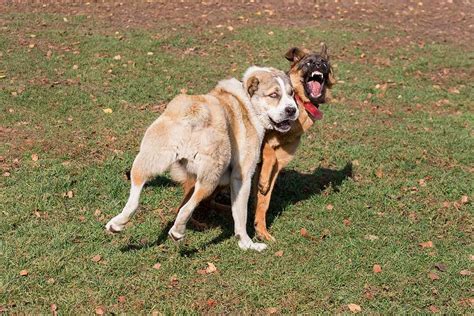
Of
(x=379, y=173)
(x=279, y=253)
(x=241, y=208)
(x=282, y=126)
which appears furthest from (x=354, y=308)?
(x=379, y=173)

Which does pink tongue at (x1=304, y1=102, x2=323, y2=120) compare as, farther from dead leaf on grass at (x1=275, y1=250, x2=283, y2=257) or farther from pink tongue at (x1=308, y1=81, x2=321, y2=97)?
dead leaf on grass at (x1=275, y1=250, x2=283, y2=257)

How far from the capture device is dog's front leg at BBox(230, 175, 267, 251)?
5.79 m

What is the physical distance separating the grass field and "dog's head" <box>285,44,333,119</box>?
1.44 meters

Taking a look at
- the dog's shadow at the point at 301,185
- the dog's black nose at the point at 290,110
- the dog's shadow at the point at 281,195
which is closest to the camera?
the dog's black nose at the point at 290,110

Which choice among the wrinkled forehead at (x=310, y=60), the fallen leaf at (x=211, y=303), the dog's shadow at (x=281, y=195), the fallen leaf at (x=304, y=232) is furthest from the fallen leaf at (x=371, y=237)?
the fallen leaf at (x=211, y=303)

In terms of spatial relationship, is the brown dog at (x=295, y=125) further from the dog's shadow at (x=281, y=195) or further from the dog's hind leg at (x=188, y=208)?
the dog's hind leg at (x=188, y=208)

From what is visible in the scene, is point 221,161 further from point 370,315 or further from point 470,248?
point 470,248

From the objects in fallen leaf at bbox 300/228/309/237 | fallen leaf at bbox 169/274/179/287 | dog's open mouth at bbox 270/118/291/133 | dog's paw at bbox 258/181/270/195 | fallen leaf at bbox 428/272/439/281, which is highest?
dog's open mouth at bbox 270/118/291/133

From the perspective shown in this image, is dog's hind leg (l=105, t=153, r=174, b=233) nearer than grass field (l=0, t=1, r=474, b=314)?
Yes

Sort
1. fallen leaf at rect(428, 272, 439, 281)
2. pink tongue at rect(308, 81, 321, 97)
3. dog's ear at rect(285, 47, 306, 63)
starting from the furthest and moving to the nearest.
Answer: dog's ear at rect(285, 47, 306, 63) < pink tongue at rect(308, 81, 321, 97) < fallen leaf at rect(428, 272, 439, 281)

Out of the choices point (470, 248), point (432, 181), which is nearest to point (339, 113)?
point (432, 181)

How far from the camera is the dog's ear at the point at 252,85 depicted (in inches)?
230

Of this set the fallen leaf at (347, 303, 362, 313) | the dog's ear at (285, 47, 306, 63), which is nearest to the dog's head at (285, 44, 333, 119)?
the dog's ear at (285, 47, 306, 63)

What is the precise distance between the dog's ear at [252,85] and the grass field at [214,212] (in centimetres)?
168
